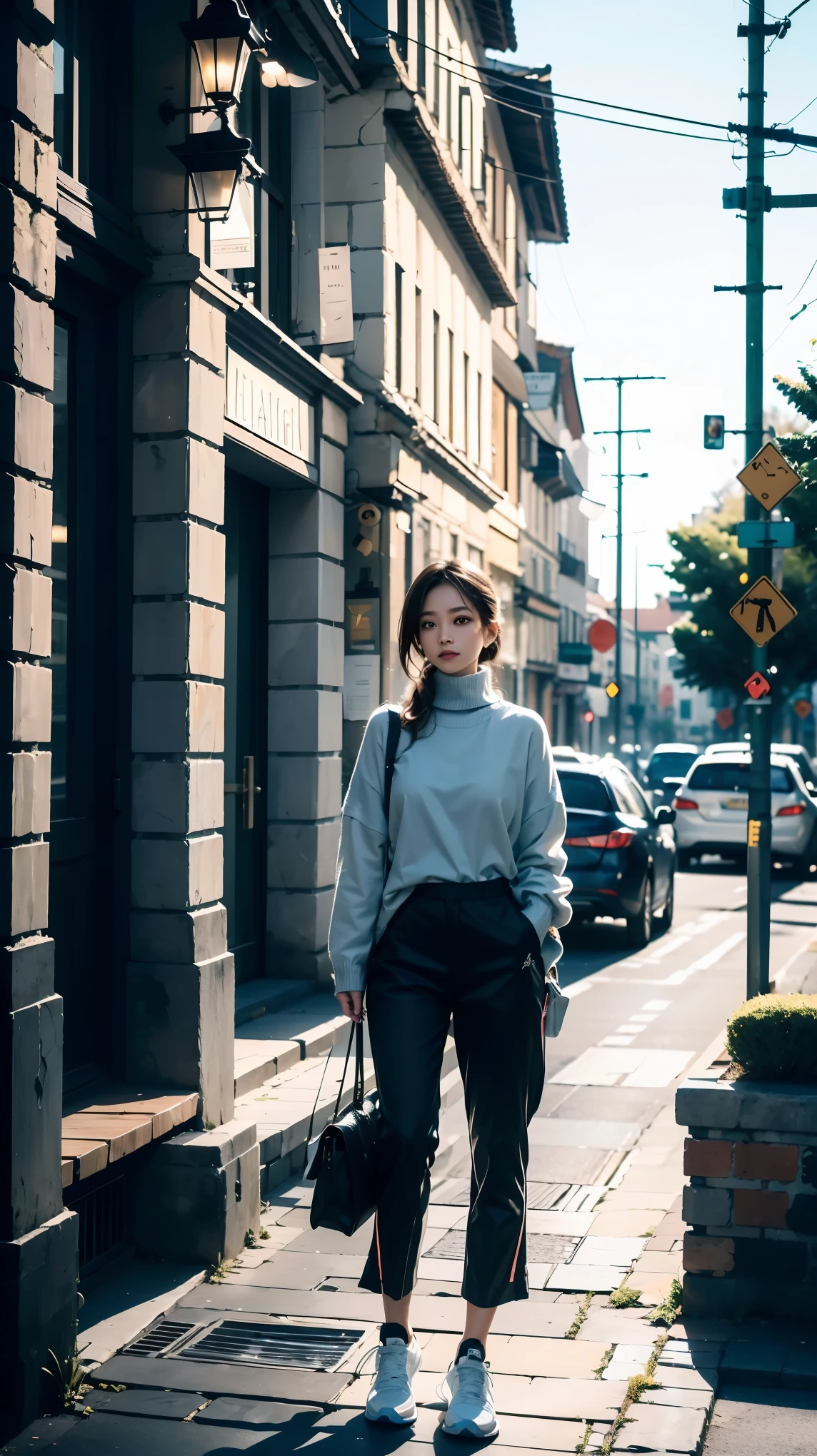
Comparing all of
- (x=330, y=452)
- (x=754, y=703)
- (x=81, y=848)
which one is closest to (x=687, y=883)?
(x=754, y=703)

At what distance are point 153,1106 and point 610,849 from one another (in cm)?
878

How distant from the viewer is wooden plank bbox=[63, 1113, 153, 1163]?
488 cm

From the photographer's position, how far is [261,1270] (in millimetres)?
5340

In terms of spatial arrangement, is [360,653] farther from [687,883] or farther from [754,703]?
[687,883]

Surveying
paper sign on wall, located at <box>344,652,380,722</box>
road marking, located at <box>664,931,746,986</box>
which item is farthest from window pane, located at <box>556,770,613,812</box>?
paper sign on wall, located at <box>344,652,380,722</box>

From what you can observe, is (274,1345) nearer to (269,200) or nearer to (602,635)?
(269,200)

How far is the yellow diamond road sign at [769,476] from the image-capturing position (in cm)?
1117

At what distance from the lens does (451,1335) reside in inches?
184

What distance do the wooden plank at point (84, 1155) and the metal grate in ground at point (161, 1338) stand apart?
1.59 ft

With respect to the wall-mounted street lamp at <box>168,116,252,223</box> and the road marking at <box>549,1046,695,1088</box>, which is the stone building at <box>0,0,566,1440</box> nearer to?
Result: the wall-mounted street lamp at <box>168,116,252,223</box>

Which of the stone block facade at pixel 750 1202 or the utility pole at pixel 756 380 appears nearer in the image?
the stone block facade at pixel 750 1202

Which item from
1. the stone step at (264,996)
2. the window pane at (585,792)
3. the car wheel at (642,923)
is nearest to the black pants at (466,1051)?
the stone step at (264,996)

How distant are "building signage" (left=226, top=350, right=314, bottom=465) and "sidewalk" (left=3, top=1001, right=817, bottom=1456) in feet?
12.1

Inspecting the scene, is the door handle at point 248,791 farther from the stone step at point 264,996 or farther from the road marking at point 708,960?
the road marking at point 708,960
